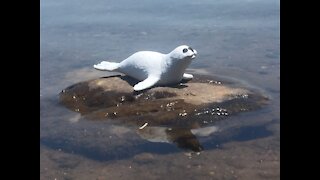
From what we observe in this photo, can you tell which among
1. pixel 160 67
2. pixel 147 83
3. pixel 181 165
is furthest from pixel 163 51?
pixel 181 165

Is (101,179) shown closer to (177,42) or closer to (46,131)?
(46,131)

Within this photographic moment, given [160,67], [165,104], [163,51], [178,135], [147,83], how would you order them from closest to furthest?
1. [178,135]
2. [165,104]
3. [147,83]
4. [160,67]
5. [163,51]

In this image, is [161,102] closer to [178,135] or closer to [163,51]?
[178,135]

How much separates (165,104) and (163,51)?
167 inches

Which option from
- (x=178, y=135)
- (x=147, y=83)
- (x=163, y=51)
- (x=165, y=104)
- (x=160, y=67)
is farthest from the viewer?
(x=163, y=51)

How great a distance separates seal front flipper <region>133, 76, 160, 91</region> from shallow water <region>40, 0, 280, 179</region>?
109 cm

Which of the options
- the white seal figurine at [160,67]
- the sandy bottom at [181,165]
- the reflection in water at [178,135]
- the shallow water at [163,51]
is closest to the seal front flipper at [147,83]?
the white seal figurine at [160,67]

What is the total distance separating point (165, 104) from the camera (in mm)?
7621

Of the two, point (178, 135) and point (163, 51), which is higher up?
point (178, 135)

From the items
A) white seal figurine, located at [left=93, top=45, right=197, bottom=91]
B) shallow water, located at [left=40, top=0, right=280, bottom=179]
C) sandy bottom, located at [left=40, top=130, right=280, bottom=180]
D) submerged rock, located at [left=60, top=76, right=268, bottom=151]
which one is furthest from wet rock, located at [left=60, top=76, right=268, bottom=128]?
sandy bottom, located at [left=40, top=130, right=280, bottom=180]

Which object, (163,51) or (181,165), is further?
(163,51)

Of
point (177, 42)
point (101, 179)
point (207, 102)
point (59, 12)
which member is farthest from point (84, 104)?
point (59, 12)

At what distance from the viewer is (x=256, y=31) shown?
45.1 feet

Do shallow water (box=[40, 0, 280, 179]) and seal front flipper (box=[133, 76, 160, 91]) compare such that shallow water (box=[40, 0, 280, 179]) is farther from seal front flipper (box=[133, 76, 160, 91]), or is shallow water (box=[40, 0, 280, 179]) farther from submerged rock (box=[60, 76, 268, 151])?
seal front flipper (box=[133, 76, 160, 91])
